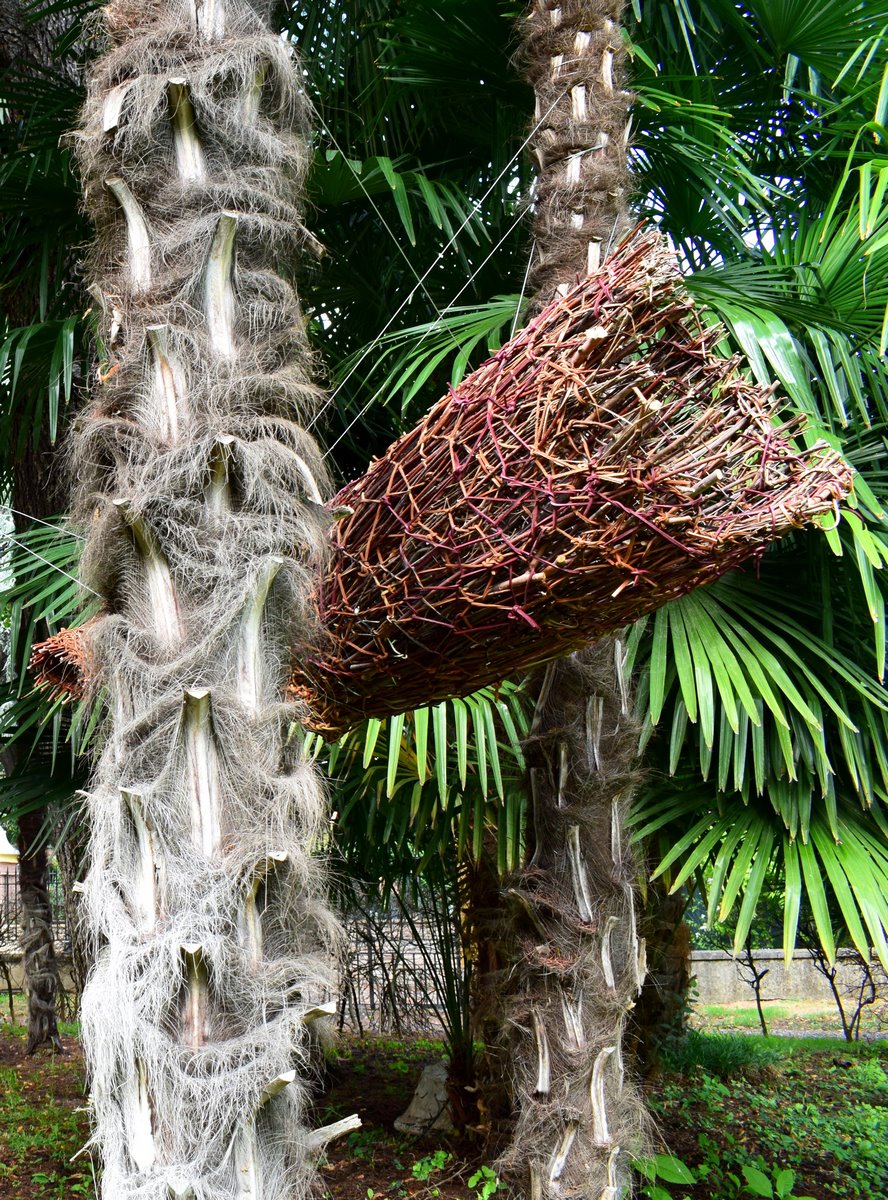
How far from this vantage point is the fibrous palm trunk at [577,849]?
2332 mm

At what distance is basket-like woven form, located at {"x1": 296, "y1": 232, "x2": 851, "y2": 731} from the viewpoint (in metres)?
1.25

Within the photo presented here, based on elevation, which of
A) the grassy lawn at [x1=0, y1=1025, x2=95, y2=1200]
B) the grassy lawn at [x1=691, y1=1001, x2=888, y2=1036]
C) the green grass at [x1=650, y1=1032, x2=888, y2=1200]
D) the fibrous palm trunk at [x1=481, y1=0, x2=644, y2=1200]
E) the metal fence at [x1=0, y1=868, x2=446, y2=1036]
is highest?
the fibrous palm trunk at [x1=481, y1=0, x2=644, y2=1200]

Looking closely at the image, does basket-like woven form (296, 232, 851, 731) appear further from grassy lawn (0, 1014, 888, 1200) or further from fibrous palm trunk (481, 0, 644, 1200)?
grassy lawn (0, 1014, 888, 1200)

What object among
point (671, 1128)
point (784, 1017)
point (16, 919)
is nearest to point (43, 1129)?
point (671, 1128)

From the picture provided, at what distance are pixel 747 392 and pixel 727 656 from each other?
1.42 meters

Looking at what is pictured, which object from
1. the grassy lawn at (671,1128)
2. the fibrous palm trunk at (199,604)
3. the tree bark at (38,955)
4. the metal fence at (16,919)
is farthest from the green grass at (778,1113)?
the metal fence at (16,919)

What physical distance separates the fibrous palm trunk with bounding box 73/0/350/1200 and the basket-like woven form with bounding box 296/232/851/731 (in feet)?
0.38

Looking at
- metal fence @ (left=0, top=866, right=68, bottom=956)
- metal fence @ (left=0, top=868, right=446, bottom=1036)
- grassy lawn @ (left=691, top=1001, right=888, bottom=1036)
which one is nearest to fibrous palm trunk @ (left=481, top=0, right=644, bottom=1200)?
metal fence @ (left=0, top=868, right=446, bottom=1036)

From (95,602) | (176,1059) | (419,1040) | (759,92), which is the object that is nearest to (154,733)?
(95,602)

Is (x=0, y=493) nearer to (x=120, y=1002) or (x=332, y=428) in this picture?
(x=332, y=428)

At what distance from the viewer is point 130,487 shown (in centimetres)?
128

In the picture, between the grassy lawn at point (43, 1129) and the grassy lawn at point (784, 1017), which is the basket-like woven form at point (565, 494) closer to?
the grassy lawn at point (43, 1129)

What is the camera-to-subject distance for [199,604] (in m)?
1.26

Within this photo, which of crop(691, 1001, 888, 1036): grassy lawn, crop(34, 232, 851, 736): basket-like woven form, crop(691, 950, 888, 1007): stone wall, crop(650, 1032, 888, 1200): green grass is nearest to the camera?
crop(34, 232, 851, 736): basket-like woven form
